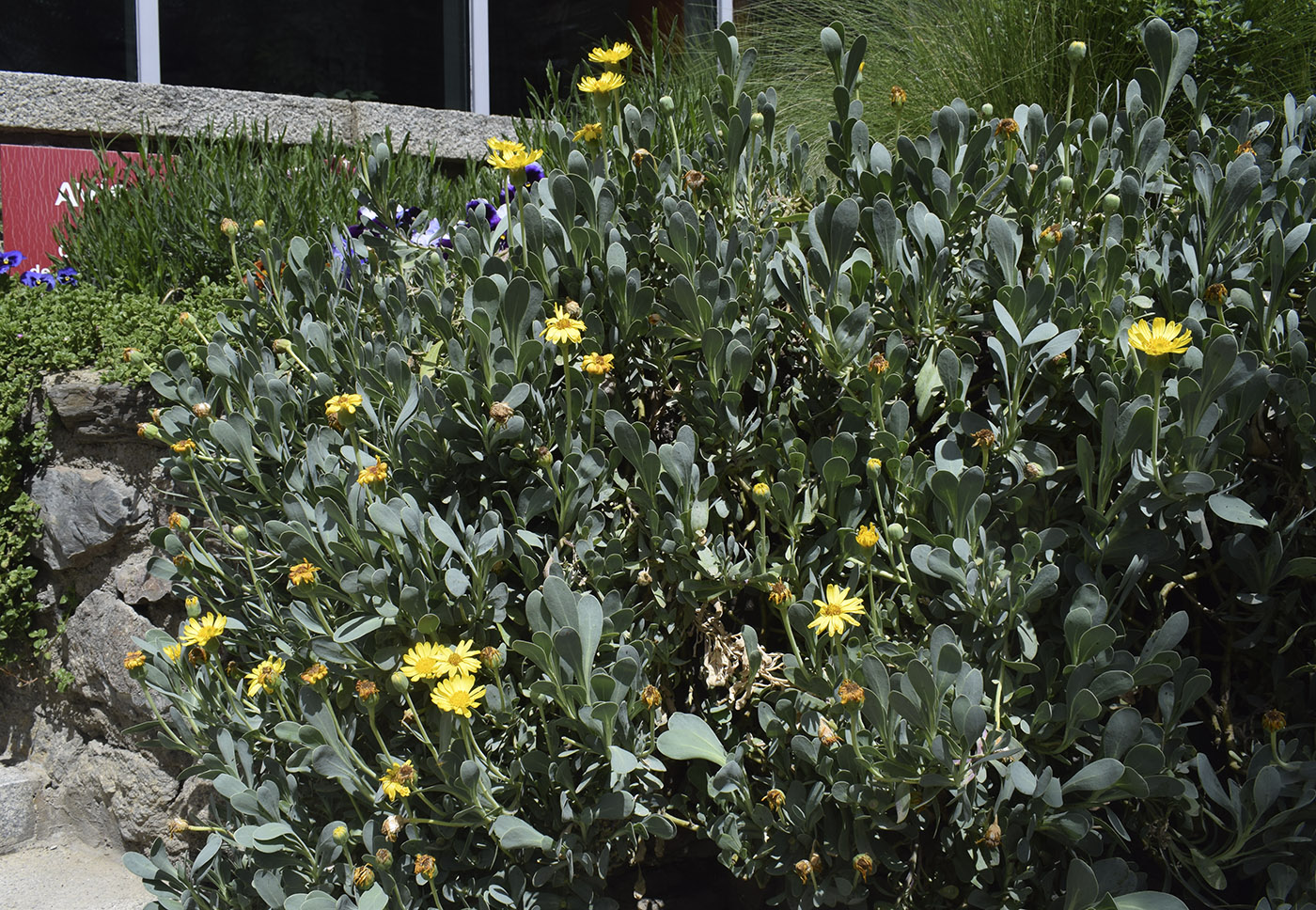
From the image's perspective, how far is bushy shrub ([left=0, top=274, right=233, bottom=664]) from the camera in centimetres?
294

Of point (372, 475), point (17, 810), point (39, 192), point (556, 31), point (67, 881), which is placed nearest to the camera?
point (372, 475)

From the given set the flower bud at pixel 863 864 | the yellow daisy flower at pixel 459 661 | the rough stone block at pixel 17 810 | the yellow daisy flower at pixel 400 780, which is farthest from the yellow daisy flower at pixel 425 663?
the rough stone block at pixel 17 810

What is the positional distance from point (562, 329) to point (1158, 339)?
786 millimetres

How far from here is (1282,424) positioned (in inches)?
55.8

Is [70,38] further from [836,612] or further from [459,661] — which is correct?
[836,612]

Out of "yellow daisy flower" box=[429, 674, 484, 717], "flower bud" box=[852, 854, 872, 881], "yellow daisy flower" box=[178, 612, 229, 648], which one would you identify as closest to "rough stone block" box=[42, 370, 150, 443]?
"yellow daisy flower" box=[178, 612, 229, 648]

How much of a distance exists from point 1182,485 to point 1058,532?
0.52 feet

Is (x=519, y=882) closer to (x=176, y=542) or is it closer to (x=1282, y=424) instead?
(x=176, y=542)

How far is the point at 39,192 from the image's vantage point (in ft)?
12.7

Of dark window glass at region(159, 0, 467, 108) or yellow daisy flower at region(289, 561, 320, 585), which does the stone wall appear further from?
dark window glass at region(159, 0, 467, 108)

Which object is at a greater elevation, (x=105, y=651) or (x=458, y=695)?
(x=458, y=695)

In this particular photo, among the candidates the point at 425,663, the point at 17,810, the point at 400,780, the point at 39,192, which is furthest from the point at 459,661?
the point at 39,192

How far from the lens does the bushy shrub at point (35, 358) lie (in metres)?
2.94

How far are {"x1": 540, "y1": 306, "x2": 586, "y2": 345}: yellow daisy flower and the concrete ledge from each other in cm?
288
